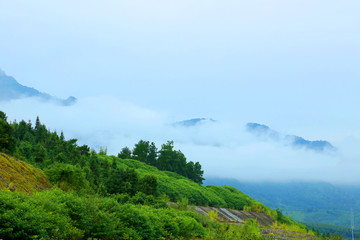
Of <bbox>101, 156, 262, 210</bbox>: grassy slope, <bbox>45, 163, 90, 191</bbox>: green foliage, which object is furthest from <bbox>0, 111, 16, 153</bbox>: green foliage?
<bbox>101, 156, 262, 210</bbox>: grassy slope

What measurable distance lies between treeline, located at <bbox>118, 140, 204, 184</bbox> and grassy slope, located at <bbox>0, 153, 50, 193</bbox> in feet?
142

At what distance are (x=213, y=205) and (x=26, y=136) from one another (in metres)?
25.2

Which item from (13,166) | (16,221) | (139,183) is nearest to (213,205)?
(139,183)

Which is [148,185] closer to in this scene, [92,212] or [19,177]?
[19,177]

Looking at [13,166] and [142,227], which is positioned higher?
[13,166]

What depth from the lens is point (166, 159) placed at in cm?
6072

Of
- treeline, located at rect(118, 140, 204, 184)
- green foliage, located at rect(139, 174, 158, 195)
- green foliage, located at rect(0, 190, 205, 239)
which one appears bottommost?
green foliage, located at rect(0, 190, 205, 239)

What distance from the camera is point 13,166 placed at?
16.1 metres

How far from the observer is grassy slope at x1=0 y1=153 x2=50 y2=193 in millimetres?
13906

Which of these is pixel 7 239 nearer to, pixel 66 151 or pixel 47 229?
pixel 47 229

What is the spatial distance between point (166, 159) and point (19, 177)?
151ft

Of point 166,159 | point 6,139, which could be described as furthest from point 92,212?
point 166,159

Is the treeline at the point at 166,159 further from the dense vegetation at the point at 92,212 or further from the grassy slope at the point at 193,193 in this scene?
the dense vegetation at the point at 92,212

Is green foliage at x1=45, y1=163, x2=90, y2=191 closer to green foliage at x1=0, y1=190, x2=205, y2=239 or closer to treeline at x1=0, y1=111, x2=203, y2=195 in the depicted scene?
treeline at x1=0, y1=111, x2=203, y2=195
